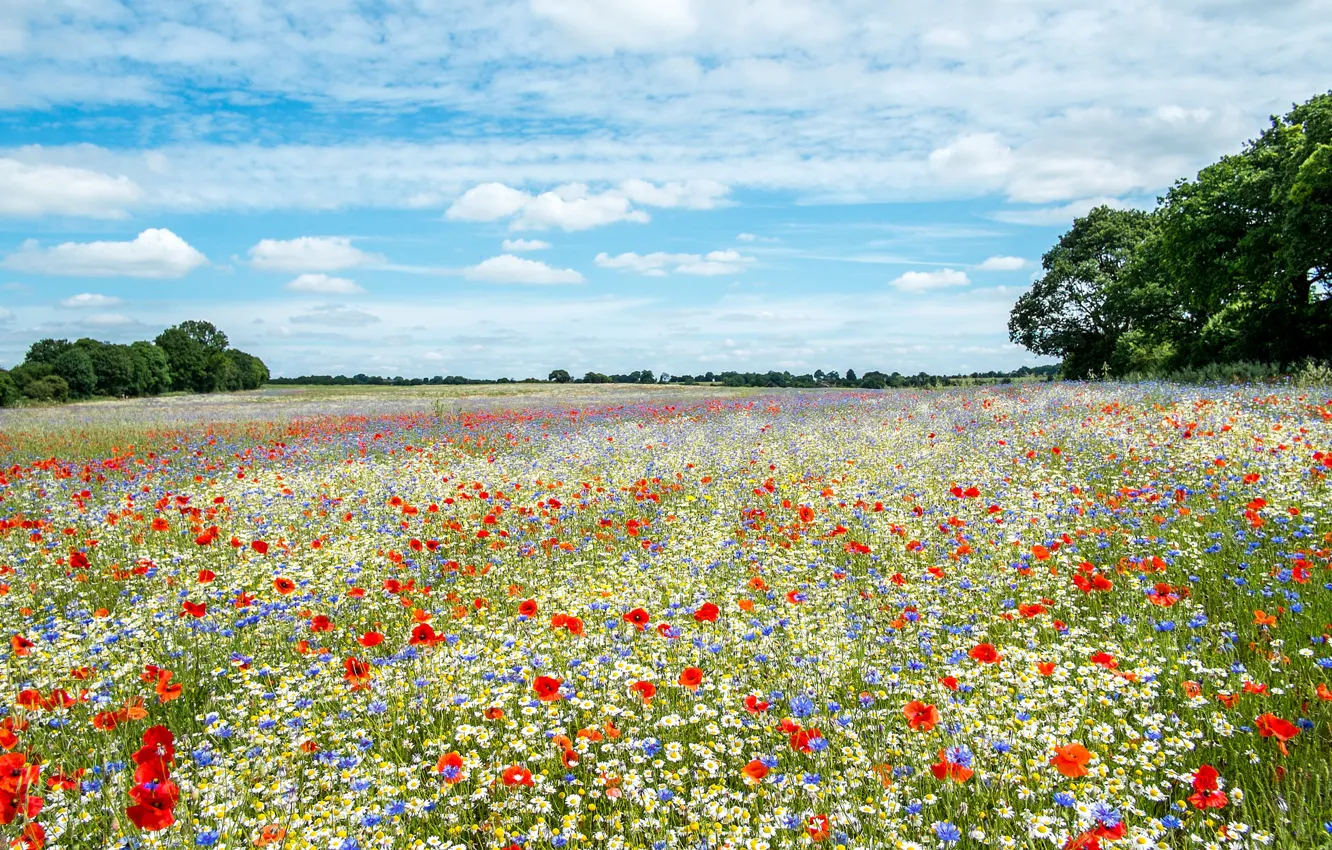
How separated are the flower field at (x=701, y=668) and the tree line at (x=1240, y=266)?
1763 cm

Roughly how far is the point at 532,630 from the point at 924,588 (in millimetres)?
2849

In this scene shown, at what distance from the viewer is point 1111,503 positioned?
6668mm

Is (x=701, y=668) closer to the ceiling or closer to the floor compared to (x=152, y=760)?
closer to the floor

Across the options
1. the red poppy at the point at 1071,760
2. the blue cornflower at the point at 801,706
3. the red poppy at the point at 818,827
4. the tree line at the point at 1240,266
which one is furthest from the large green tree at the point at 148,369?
the red poppy at the point at 1071,760

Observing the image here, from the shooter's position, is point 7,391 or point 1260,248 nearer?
point 1260,248

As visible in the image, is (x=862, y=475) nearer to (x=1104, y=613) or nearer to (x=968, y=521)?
(x=968, y=521)

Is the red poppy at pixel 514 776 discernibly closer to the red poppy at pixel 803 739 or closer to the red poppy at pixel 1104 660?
the red poppy at pixel 803 739

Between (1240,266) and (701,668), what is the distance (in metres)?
28.1

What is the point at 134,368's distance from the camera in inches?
3000

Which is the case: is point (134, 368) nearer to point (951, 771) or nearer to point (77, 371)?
point (77, 371)

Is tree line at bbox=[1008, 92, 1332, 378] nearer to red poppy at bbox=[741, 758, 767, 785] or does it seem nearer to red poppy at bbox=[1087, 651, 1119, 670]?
red poppy at bbox=[1087, 651, 1119, 670]

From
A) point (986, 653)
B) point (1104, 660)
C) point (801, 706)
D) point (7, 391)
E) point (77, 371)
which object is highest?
point (77, 371)

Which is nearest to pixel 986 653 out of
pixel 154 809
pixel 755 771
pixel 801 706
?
pixel 801 706

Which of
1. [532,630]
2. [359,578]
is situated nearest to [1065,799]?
[532,630]
